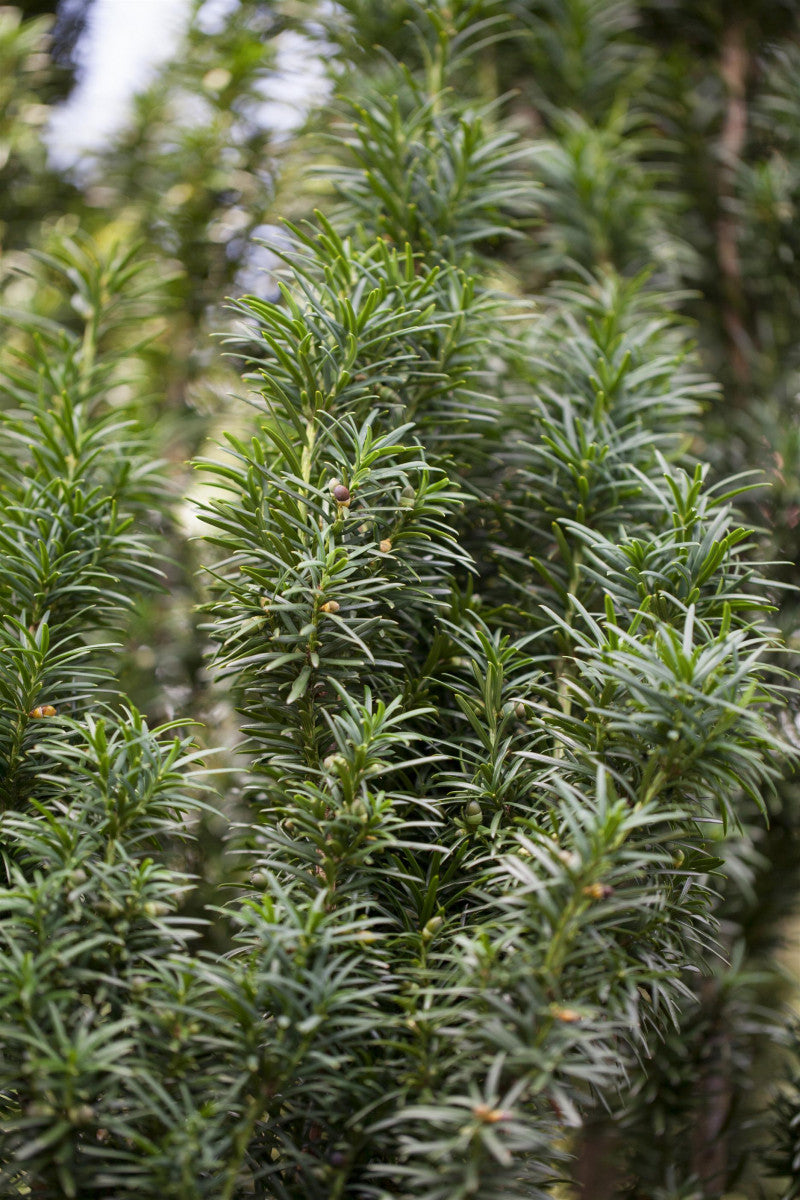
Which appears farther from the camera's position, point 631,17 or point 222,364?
point 631,17

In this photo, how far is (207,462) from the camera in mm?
495

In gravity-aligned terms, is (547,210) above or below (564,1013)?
above

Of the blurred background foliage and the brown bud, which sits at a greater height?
the blurred background foliage

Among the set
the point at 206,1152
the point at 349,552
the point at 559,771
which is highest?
the point at 349,552

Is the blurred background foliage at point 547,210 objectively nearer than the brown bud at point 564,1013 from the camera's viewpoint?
No

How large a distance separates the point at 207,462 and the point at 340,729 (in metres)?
0.17

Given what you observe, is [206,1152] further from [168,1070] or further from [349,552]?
[349,552]

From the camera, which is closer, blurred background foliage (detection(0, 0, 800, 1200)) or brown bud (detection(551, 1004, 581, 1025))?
brown bud (detection(551, 1004, 581, 1025))

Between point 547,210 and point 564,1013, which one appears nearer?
point 564,1013

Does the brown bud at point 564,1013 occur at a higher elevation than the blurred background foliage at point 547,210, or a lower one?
lower

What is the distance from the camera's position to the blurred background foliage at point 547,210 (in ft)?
2.60

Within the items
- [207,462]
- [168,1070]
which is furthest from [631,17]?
[168,1070]

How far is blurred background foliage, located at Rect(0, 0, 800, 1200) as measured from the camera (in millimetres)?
792

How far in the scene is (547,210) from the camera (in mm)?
1056
